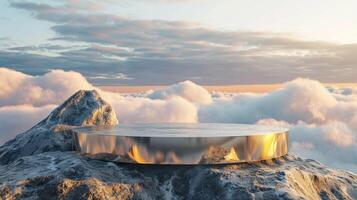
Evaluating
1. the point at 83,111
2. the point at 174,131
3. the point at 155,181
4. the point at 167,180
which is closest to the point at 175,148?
the point at 167,180

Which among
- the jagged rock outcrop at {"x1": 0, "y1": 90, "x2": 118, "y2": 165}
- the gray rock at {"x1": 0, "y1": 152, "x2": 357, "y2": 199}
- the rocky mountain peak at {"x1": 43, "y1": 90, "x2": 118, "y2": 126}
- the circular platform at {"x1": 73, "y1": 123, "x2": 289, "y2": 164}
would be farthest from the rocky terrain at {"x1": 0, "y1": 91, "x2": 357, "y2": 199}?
the rocky mountain peak at {"x1": 43, "y1": 90, "x2": 118, "y2": 126}

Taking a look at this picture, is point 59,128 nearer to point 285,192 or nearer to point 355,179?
point 285,192

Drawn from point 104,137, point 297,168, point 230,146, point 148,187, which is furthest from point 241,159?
point 104,137

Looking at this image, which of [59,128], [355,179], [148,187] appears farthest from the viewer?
[59,128]

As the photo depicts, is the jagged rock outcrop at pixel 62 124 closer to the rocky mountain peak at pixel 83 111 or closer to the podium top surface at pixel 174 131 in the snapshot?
the rocky mountain peak at pixel 83 111

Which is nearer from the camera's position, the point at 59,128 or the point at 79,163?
the point at 79,163

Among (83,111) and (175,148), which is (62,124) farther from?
(175,148)
